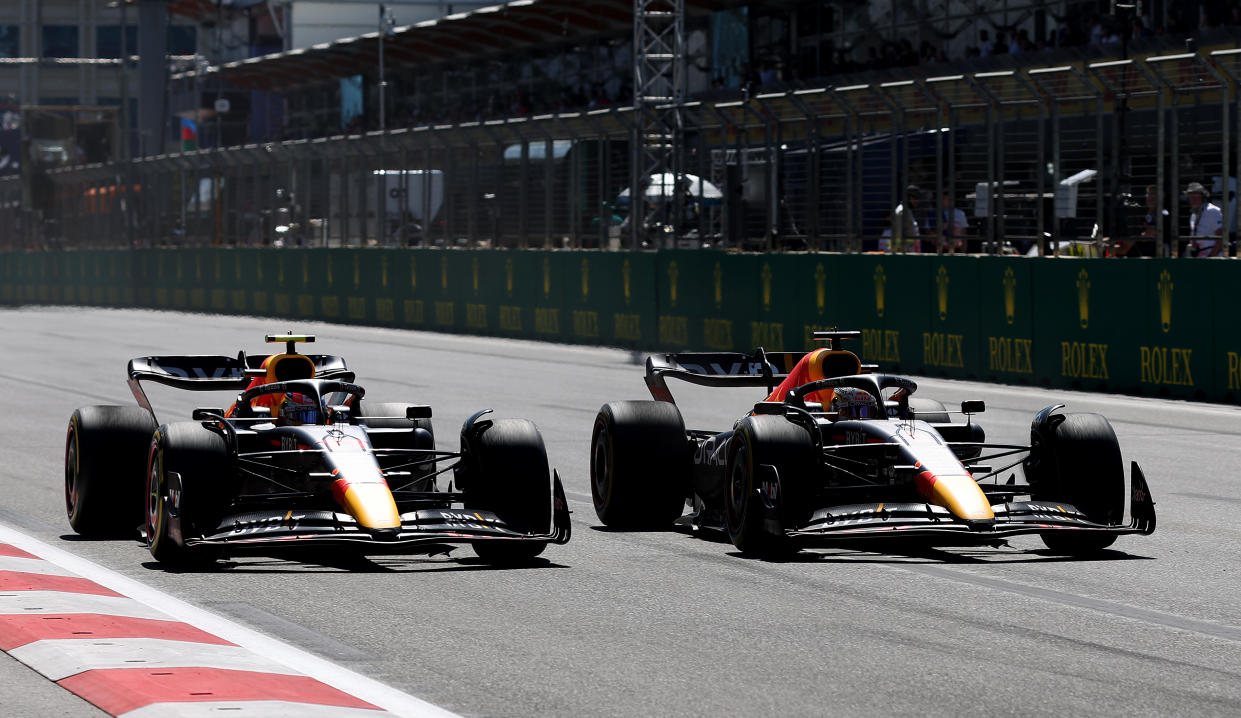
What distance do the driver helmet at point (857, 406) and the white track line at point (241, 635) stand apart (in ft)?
10.4

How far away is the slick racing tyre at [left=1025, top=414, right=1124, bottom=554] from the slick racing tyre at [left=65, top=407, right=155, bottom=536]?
160 inches

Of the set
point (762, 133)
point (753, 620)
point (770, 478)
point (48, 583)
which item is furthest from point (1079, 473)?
point (762, 133)

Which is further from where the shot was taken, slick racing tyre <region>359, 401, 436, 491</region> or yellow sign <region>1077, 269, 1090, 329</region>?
yellow sign <region>1077, 269, 1090, 329</region>

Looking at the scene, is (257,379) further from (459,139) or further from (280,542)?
(459,139)

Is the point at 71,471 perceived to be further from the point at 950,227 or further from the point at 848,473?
the point at 950,227

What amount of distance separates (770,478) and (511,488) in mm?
1083

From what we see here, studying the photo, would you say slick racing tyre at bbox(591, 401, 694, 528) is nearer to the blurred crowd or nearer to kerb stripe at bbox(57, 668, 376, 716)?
kerb stripe at bbox(57, 668, 376, 716)

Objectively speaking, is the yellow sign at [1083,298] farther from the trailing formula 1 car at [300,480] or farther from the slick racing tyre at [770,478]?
the slick racing tyre at [770,478]

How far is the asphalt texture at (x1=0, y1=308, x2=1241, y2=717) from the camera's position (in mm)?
6328

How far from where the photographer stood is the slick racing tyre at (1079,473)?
9289 mm

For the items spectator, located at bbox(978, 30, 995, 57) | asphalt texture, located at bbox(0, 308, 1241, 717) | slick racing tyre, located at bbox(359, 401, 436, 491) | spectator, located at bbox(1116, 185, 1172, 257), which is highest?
spectator, located at bbox(978, 30, 995, 57)

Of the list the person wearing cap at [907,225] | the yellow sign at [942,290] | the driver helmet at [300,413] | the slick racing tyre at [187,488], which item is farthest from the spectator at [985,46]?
the slick racing tyre at [187,488]

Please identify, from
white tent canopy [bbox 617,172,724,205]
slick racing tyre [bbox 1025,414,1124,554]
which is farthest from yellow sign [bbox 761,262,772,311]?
slick racing tyre [bbox 1025,414,1124,554]

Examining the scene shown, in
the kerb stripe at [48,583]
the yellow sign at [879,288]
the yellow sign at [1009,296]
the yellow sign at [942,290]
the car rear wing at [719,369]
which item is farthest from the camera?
the yellow sign at [879,288]
